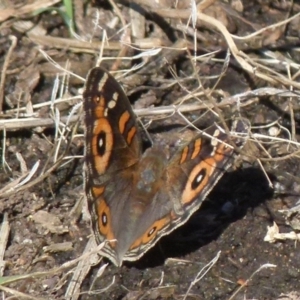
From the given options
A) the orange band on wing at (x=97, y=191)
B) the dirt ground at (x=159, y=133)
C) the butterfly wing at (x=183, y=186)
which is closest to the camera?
the butterfly wing at (x=183, y=186)

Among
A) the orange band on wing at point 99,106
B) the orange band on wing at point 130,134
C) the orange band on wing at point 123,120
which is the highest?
the orange band on wing at point 99,106

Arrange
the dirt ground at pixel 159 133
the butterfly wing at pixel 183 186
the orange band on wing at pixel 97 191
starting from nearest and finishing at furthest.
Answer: the butterfly wing at pixel 183 186 < the orange band on wing at pixel 97 191 < the dirt ground at pixel 159 133

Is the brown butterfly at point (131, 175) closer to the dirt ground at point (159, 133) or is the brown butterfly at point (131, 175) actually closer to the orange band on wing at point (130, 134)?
the orange band on wing at point (130, 134)

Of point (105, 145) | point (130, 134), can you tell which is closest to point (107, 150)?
point (105, 145)

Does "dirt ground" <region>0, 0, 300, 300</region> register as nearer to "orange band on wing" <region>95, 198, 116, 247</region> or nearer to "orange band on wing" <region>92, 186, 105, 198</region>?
"orange band on wing" <region>95, 198, 116, 247</region>

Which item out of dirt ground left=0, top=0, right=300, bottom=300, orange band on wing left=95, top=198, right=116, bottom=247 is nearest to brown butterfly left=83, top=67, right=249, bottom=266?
orange band on wing left=95, top=198, right=116, bottom=247

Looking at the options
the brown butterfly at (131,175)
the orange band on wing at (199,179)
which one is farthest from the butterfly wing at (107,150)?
the orange band on wing at (199,179)
